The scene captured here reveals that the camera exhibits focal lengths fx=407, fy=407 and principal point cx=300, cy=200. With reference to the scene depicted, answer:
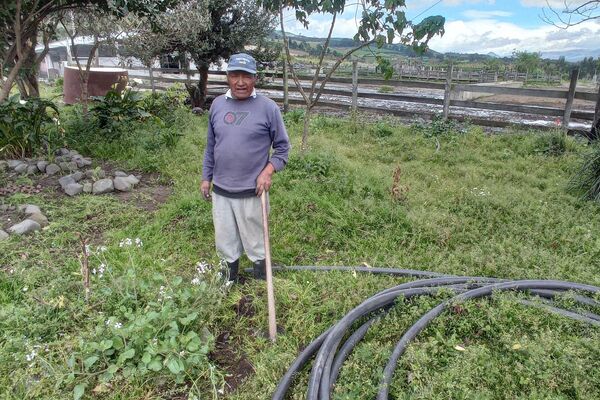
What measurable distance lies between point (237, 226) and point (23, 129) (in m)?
4.80

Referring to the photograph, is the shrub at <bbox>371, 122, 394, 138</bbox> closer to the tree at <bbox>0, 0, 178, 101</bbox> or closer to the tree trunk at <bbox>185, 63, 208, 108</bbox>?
the tree at <bbox>0, 0, 178, 101</bbox>

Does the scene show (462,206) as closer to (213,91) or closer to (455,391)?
(455,391)

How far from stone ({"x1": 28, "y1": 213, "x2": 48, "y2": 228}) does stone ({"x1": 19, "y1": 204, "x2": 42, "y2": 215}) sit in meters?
0.06

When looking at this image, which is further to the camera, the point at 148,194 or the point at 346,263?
the point at 148,194

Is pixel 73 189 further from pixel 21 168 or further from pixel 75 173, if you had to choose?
pixel 21 168

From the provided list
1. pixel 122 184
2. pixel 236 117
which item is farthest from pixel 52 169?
pixel 236 117

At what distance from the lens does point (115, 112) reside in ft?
24.2

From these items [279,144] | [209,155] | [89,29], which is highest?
[89,29]

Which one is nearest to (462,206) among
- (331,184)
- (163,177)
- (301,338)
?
(331,184)

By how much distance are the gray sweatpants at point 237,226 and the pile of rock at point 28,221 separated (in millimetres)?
2114

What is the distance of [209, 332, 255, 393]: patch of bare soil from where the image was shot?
2441 millimetres

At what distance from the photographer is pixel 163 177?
569 cm

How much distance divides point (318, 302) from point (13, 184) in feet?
14.1

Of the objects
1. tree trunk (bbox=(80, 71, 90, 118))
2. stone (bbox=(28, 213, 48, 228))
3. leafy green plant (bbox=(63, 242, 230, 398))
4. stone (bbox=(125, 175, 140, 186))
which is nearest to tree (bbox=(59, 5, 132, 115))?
tree trunk (bbox=(80, 71, 90, 118))
